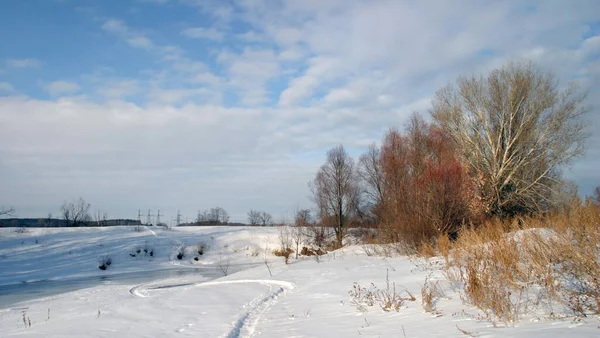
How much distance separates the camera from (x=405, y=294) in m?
10.8

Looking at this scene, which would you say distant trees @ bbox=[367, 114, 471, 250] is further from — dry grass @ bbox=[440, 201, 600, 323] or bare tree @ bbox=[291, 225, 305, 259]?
bare tree @ bbox=[291, 225, 305, 259]

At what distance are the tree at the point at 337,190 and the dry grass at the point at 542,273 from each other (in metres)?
33.7

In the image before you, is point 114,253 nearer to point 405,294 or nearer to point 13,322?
point 13,322

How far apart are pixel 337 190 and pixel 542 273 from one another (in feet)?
119

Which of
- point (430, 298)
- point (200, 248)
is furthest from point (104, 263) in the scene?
point (430, 298)

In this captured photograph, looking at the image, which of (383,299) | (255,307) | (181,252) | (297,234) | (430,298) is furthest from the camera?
(181,252)

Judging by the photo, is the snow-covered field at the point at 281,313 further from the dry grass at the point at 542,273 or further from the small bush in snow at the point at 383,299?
the dry grass at the point at 542,273

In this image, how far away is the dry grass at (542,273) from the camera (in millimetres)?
6805

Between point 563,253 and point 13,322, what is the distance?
14.4m

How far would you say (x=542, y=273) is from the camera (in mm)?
7699

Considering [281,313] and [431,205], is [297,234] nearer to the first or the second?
[431,205]

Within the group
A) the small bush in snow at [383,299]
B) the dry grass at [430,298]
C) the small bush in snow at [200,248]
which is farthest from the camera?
the small bush in snow at [200,248]

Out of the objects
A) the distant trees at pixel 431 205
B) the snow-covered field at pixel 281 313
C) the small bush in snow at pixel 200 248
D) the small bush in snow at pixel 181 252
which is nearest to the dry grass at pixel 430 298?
the snow-covered field at pixel 281 313

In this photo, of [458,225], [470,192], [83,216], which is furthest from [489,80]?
[83,216]
